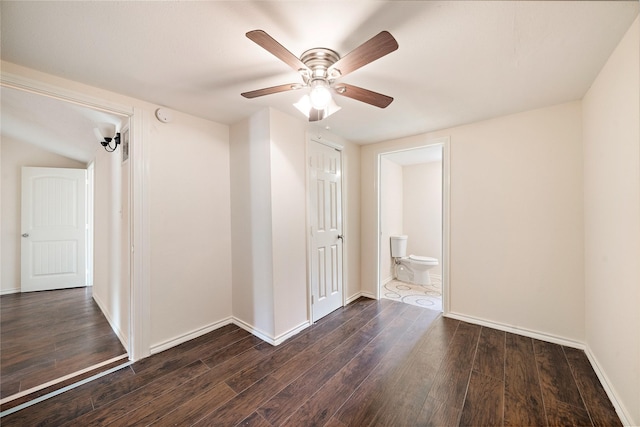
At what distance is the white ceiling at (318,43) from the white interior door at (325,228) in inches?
39.0

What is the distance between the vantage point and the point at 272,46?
3.74 ft

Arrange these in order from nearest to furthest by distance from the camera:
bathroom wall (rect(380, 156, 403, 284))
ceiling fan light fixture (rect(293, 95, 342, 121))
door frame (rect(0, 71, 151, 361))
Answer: ceiling fan light fixture (rect(293, 95, 342, 121)) → door frame (rect(0, 71, 151, 361)) → bathroom wall (rect(380, 156, 403, 284))

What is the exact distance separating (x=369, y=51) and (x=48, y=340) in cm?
386

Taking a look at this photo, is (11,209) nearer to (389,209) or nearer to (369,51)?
(369,51)

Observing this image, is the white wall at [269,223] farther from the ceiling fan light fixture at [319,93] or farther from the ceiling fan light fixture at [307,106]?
the ceiling fan light fixture at [319,93]

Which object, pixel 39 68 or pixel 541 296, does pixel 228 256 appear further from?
pixel 541 296

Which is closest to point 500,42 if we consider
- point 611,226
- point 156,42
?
point 611,226

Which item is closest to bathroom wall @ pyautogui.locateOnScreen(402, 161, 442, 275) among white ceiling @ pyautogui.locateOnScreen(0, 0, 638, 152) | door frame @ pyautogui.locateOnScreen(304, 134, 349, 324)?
door frame @ pyautogui.locateOnScreen(304, 134, 349, 324)

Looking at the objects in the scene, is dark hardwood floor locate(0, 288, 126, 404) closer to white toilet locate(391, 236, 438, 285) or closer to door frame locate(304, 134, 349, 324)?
door frame locate(304, 134, 349, 324)

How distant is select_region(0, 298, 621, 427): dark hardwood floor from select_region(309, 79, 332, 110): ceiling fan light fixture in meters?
1.94

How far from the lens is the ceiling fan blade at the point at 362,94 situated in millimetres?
1506

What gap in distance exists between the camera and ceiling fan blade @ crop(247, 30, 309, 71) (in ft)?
3.42

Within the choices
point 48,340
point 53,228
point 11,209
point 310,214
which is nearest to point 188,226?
point 310,214

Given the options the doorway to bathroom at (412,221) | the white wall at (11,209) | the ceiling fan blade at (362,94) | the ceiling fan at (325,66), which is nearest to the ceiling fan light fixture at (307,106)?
the ceiling fan at (325,66)
